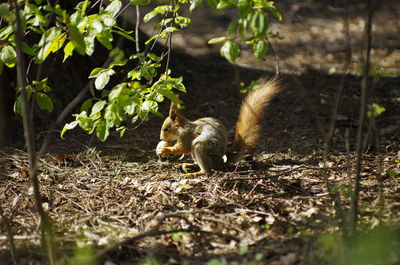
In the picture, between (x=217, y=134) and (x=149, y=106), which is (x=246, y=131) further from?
(x=149, y=106)

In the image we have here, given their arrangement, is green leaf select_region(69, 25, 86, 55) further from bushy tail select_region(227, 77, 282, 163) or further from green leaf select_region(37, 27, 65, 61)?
bushy tail select_region(227, 77, 282, 163)

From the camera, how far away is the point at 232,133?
488cm

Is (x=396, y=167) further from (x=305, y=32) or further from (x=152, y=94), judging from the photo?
(x=305, y=32)

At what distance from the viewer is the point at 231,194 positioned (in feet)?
10.7

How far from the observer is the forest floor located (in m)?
2.41

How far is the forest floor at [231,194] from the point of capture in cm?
241

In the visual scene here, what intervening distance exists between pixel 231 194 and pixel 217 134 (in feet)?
2.32

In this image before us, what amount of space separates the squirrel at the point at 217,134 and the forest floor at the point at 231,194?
140 millimetres

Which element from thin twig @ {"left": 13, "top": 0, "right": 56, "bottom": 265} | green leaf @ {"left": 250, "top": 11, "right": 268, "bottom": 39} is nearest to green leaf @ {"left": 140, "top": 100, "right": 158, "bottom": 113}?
thin twig @ {"left": 13, "top": 0, "right": 56, "bottom": 265}

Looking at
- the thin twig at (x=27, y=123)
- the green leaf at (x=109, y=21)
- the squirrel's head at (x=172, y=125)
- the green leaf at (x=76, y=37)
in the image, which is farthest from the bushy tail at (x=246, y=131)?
the thin twig at (x=27, y=123)

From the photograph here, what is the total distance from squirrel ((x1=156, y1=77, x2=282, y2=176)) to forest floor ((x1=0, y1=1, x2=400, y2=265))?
14 centimetres

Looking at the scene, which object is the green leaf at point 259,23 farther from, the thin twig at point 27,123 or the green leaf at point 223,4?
the thin twig at point 27,123

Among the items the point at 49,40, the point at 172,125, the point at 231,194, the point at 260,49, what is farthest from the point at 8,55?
the point at 172,125

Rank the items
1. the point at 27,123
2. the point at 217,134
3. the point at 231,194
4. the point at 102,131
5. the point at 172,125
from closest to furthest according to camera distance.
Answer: the point at 27,123 → the point at 102,131 → the point at 231,194 → the point at 217,134 → the point at 172,125
